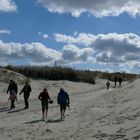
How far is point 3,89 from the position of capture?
39.8m

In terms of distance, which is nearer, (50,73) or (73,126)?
(73,126)

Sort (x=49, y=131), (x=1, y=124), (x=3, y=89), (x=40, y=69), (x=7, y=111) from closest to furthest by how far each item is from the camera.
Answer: (x=49, y=131) < (x=1, y=124) < (x=7, y=111) < (x=3, y=89) < (x=40, y=69)

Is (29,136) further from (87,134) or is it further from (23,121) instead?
(23,121)

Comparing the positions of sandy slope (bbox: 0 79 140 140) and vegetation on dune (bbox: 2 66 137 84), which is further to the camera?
vegetation on dune (bbox: 2 66 137 84)

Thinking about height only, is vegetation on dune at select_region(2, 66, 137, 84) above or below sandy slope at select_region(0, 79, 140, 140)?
above

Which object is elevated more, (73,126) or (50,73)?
(50,73)

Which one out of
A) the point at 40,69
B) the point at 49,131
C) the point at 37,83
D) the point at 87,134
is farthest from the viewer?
the point at 40,69

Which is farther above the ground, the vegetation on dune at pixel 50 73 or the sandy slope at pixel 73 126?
the vegetation on dune at pixel 50 73

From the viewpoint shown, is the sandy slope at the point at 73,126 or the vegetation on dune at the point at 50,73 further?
the vegetation on dune at the point at 50,73

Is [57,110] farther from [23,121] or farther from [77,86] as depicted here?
[77,86]

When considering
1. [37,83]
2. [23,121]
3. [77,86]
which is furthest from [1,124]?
[77,86]

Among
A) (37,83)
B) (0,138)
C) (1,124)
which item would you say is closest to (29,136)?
(0,138)

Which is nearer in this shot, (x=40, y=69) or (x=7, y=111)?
(x=7, y=111)

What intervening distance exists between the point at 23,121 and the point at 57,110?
483 cm
